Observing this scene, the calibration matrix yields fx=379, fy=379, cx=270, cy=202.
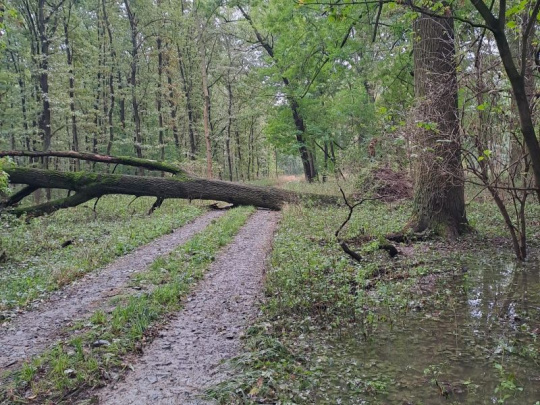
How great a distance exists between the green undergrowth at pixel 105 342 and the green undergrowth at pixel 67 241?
156 cm

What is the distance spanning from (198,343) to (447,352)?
108 inches

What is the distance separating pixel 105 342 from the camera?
4379mm

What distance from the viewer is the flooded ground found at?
3141 mm

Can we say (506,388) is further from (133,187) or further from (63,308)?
(133,187)

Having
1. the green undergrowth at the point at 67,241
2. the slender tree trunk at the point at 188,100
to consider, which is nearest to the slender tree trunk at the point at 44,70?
the green undergrowth at the point at 67,241

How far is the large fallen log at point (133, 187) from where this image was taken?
1333 centimetres

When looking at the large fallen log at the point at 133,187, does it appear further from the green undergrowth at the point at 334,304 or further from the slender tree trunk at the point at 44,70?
the green undergrowth at the point at 334,304

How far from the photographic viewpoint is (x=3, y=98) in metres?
24.4

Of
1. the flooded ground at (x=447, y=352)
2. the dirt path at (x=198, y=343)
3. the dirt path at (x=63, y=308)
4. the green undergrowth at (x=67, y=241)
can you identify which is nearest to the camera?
the flooded ground at (x=447, y=352)

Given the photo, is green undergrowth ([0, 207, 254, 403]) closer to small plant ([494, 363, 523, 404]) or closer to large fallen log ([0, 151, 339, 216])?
small plant ([494, 363, 523, 404])

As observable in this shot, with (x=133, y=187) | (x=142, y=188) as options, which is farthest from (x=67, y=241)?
(x=142, y=188)

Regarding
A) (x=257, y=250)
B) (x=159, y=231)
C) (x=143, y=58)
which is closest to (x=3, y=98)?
(x=143, y=58)

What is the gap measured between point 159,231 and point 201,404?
8372 millimetres

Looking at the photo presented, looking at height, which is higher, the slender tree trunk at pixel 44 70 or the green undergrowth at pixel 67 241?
the slender tree trunk at pixel 44 70
